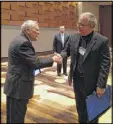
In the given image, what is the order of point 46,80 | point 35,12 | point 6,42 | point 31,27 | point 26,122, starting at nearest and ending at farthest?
point 31,27
point 26,122
point 46,80
point 6,42
point 35,12

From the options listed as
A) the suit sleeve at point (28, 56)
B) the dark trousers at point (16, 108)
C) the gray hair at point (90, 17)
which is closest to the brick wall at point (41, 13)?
the dark trousers at point (16, 108)

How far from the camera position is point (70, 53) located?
102 inches

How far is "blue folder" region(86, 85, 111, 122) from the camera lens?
2.41m

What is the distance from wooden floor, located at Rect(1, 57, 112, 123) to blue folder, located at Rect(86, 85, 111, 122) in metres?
0.89

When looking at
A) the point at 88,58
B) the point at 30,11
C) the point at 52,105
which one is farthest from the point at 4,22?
the point at 88,58

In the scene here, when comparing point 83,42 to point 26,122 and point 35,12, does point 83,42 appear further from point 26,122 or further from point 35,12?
point 35,12

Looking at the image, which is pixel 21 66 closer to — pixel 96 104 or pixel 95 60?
pixel 95 60

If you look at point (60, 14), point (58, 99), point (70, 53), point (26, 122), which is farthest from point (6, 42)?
point (70, 53)

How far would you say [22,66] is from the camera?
2332mm

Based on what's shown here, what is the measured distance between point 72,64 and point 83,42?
0.27 meters

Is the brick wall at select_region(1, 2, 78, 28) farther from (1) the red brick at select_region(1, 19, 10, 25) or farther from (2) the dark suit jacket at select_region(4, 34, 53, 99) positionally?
(2) the dark suit jacket at select_region(4, 34, 53, 99)

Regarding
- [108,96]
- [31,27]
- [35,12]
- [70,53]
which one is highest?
[35,12]

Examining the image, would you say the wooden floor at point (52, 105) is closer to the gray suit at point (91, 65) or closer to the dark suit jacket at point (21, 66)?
the gray suit at point (91, 65)

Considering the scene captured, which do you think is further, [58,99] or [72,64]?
[58,99]
